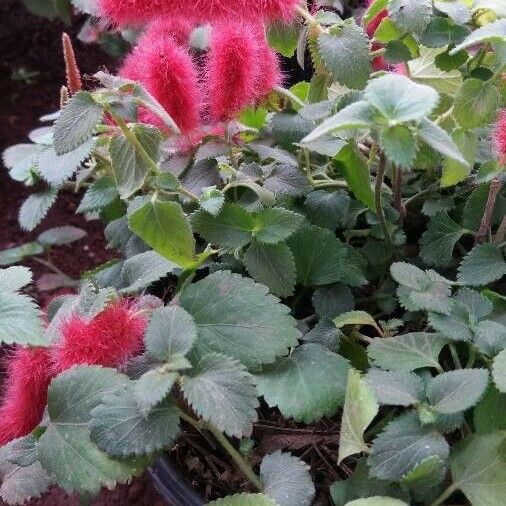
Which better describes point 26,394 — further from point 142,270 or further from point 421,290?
point 421,290

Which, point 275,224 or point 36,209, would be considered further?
point 36,209

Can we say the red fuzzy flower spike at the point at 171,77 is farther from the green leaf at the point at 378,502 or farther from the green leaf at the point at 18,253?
the green leaf at the point at 18,253

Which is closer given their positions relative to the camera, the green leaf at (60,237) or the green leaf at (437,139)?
the green leaf at (437,139)

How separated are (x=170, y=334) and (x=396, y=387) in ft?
0.39

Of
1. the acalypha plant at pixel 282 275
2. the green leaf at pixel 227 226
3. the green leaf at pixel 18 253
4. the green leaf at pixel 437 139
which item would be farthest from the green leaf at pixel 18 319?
the green leaf at pixel 18 253

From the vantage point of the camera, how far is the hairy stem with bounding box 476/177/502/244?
462 mm

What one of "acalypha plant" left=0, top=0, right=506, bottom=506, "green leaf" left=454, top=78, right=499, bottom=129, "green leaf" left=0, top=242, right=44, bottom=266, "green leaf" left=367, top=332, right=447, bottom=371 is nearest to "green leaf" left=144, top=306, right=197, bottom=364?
"acalypha plant" left=0, top=0, right=506, bottom=506

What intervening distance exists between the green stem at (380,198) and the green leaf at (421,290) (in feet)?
0.14

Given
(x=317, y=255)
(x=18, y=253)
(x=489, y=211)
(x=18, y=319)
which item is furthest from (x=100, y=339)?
(x=18, y=253)

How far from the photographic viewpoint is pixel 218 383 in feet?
1.23

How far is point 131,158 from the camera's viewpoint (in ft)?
1.44

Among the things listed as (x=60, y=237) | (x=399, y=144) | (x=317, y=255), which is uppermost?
(x=399, y=144)

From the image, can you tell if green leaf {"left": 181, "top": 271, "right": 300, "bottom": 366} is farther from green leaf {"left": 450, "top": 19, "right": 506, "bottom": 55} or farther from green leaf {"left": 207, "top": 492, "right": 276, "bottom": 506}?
green leaf {"left": 450, "top": 19, "right": 506, "bottom": 55}

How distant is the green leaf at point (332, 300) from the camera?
479 millimetres
